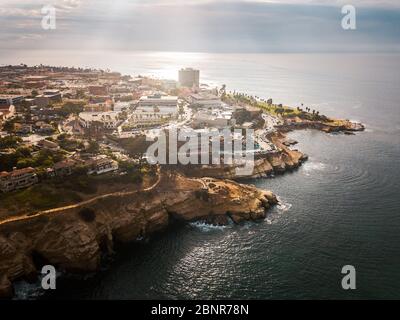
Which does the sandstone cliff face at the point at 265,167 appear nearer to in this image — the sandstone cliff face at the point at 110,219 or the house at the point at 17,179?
the sandstone cliff face at the point at 110,219

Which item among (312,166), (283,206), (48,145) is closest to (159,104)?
(48,145)

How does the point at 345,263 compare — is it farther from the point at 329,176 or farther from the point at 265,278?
the point at 329,176

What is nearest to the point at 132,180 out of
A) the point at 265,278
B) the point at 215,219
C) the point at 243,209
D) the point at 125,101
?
the point at 215,219

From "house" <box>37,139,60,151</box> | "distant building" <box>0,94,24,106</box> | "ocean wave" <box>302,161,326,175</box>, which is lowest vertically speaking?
"ocean wave" <box>302,161,326,175</box>

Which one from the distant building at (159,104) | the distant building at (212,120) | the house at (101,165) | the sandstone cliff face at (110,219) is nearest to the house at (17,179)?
the sandstone cliff face at (110,219)

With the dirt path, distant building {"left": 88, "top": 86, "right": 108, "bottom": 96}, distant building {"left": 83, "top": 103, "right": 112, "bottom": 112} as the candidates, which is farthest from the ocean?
distant building {"left": 88, "top": 86, "right": 108, "bottom": 96}

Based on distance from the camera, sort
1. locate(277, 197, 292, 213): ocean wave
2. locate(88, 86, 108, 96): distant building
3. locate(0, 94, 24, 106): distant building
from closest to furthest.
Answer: locate(277, 197, 292, 213): ocean wave, locate(0, 94, 24, 106): distant building, locate(88, 86, 108, 96): distant building
